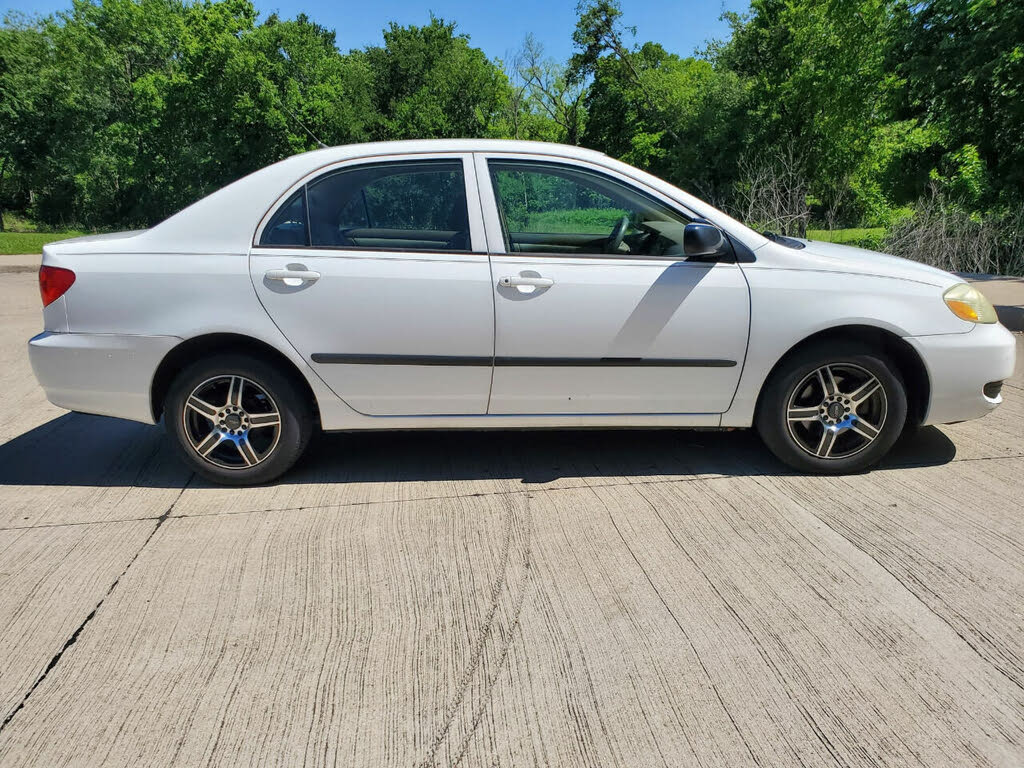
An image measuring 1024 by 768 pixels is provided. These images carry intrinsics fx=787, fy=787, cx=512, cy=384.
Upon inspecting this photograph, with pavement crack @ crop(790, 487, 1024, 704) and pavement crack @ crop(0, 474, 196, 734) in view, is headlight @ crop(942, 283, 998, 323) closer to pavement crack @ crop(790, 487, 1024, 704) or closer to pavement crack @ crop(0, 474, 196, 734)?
pavement crack @ crop(790, 487, 1024, 704)

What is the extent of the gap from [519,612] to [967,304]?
9.44ft

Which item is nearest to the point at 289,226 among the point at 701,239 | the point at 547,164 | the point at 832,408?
the point at 547,164

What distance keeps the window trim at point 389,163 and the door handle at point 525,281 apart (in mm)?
191

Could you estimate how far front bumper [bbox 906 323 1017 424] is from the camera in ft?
13.1

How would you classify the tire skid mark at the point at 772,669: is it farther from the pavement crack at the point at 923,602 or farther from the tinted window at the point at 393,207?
the tinted window at the point at 393,207

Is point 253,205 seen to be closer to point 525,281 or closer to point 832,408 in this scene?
point 525,281

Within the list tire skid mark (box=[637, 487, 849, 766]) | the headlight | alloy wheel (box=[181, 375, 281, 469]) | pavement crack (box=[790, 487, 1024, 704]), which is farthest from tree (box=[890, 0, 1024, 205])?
alloy wheel (box=[181, 375, 281, 469])

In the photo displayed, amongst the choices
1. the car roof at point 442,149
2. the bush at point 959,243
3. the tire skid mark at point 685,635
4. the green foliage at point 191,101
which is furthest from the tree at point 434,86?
the tire skid mark at point 685,635

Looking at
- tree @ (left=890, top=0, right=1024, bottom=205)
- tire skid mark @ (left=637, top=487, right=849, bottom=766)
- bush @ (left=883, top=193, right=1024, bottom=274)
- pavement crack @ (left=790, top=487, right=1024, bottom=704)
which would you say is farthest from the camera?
tree @ (left=890, top=0, right=1024, bottom=205)

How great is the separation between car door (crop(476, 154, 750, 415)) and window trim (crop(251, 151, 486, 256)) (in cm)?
5

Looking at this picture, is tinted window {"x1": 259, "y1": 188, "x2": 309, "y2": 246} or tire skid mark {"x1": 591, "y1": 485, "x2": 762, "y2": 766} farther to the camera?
tinted window {"x1": 259, "y1": 188, "x2": 309, "y2": 246}

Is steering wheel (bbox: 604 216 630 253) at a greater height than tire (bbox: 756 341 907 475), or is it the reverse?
steering wheel (bbox: 604 216 630 253)

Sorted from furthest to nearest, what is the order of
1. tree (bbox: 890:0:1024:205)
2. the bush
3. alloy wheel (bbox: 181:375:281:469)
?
tree (bbox: 890:0:1024:205) → the bush → alloy wheel (bbox: 181:375:281:469)

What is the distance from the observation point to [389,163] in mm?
4008
